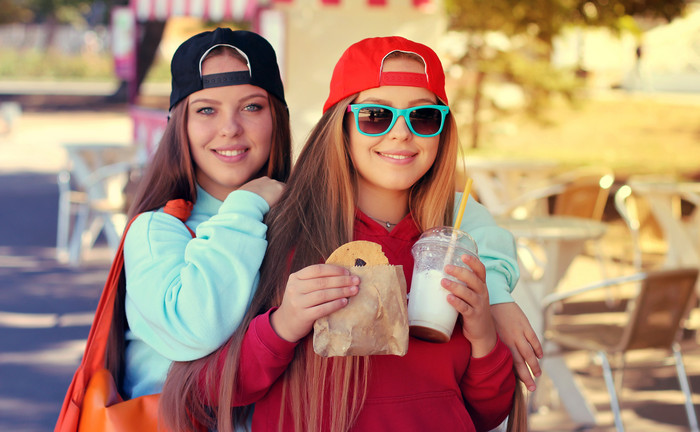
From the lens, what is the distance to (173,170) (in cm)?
203

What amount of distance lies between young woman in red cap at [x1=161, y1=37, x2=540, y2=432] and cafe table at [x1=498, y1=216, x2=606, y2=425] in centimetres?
176

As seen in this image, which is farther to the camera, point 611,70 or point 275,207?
point 611,70

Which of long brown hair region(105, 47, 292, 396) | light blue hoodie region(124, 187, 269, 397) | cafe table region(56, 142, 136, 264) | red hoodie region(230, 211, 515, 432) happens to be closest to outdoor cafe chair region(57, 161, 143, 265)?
cafe table region(56, 142, 136, 264)

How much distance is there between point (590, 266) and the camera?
7.56 m

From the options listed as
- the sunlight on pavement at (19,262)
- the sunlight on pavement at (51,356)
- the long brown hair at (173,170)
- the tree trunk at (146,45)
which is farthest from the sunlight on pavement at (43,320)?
the tree trunk at (146,45)

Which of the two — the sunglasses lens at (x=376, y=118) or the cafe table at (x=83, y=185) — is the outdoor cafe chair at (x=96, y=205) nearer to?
the cafe table at (x=83, y=185)

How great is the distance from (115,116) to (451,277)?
23.1 meters

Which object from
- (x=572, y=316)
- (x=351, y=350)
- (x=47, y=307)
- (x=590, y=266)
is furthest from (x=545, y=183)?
(x=351, y=350)

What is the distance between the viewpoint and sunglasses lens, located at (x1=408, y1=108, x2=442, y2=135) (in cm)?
170

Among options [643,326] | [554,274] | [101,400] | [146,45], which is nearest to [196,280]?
[101,400]

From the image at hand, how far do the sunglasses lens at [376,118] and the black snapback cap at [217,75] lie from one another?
433 millimetres

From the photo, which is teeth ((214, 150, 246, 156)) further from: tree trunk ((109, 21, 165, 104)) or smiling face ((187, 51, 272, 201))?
tree trunk ((109, 21, 165, 104))

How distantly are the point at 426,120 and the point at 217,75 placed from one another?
59 cm

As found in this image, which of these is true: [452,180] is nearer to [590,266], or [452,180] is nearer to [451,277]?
[451,277]
